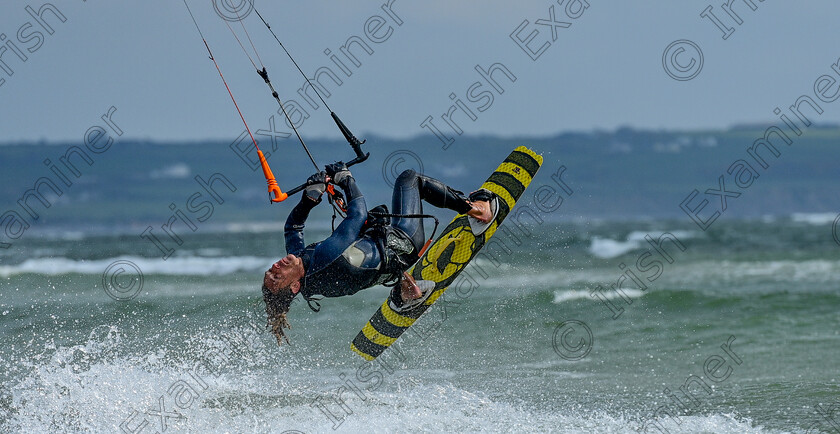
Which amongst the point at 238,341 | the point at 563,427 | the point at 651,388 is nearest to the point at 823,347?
the point at 651,388

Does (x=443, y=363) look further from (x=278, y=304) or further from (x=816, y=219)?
(x=816, y=219)

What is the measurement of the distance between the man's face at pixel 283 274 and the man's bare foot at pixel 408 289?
0.99 metres

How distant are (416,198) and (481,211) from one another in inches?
31.0

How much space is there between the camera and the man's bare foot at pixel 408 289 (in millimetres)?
8094

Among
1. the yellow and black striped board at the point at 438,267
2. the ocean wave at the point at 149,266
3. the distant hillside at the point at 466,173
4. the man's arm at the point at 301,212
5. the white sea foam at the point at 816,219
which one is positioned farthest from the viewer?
the distant hillside at the point at 466,173

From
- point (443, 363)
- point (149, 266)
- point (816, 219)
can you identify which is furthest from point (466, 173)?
point (443, 363)

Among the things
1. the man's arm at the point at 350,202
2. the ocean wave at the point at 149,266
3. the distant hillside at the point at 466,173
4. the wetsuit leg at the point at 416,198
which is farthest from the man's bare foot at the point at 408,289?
the distant hillside at the point at 466,173

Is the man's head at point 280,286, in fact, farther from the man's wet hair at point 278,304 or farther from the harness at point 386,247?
the harness at point 386,247

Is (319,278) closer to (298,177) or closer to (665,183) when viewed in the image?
(298,177)

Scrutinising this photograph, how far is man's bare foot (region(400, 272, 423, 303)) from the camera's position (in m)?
8.09

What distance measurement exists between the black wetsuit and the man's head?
136mm

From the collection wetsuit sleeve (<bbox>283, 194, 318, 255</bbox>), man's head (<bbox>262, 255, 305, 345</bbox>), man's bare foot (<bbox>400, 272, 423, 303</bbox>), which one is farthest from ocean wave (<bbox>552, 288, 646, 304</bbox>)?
man's head (<bbox>262, 255, 305, 345</bbox>)

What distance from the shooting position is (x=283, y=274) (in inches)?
291

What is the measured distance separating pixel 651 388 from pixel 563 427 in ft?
8.24
